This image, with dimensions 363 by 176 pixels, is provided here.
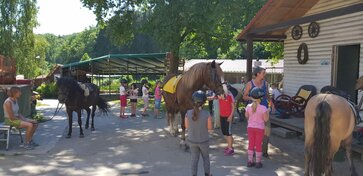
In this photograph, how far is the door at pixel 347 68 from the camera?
36.0 feet

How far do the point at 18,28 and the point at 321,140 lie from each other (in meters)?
27.3

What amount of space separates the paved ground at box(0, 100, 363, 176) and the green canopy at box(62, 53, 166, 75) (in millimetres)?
11481

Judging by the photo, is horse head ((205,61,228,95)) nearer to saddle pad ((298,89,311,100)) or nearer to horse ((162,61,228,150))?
horse ((162,61,228,150))

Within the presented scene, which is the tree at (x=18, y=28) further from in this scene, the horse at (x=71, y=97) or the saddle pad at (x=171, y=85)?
the saddle pad at (x=171, y=85)

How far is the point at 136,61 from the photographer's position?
2405 cm

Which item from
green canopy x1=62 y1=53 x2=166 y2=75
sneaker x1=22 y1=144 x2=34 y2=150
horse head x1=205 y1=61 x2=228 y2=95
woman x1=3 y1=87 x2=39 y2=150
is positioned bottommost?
sneaker x1=22 y1=144 x2=34 y2=150

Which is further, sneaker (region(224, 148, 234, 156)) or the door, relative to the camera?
the door

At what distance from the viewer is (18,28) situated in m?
28.0

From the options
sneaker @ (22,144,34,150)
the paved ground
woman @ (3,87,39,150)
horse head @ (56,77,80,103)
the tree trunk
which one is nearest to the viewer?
the paved ground

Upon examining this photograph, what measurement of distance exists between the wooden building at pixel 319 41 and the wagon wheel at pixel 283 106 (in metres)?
1.24

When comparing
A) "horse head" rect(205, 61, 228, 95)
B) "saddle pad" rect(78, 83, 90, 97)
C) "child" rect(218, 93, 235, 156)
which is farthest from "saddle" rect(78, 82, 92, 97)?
"child" rect(218, 93, 235, 156)

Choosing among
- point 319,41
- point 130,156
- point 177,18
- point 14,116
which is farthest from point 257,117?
point 177,18

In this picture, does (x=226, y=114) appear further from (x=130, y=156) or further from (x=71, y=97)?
(x=71, y=97)

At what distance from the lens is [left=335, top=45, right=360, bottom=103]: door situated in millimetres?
10969
